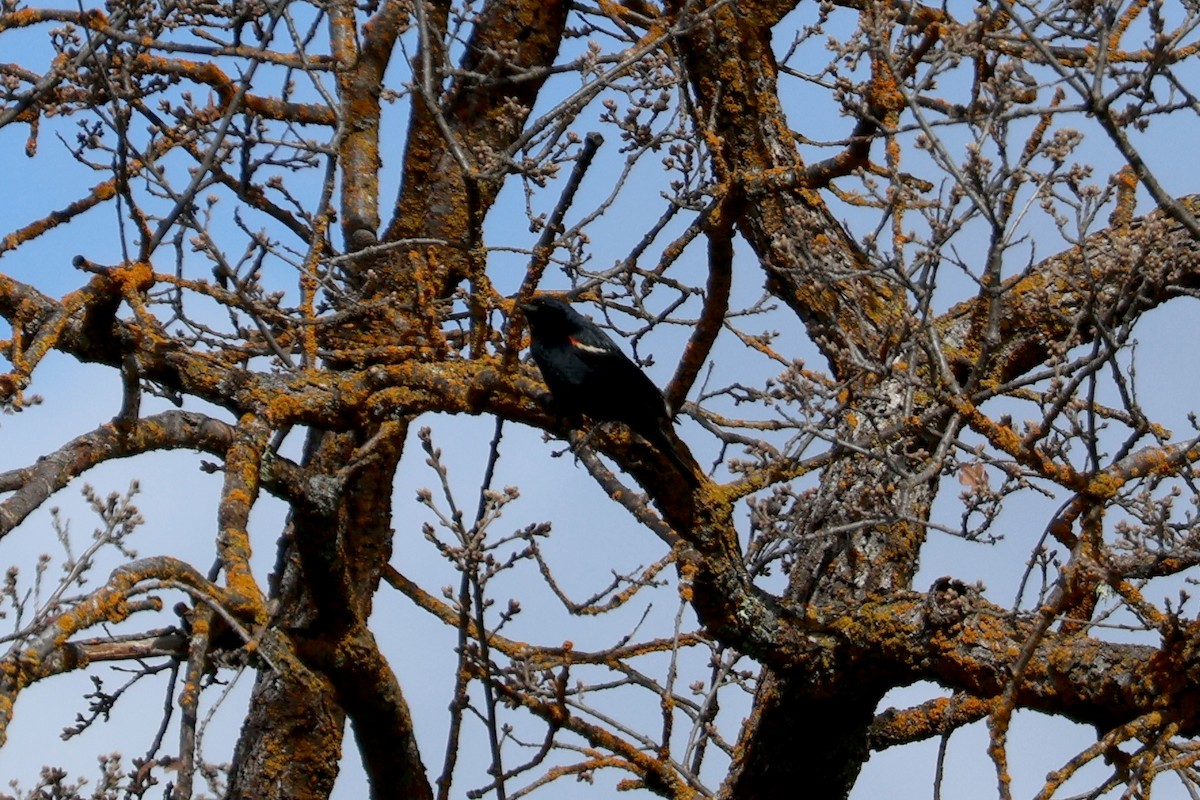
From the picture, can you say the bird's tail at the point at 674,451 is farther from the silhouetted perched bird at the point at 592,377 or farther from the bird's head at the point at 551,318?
the bird's head at the point at 551,318

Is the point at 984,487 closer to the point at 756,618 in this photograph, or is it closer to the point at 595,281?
the point at 756,618

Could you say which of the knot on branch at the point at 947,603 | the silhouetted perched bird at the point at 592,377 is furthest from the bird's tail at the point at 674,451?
the knot on branch at the point at 947,603

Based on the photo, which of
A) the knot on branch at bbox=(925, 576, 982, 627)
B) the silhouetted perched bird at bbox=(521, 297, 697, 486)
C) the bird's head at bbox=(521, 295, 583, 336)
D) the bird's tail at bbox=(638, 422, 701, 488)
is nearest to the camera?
the knot on branch at bbox=(925, 576, 982, 627)

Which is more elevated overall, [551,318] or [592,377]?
[551,318]

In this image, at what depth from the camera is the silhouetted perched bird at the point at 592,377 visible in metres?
3.97

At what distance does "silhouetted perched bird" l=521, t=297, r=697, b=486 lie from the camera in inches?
156

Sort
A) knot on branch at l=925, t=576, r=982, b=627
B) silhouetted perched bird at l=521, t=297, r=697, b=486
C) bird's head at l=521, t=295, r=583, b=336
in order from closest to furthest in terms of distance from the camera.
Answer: knot on branch at l=925, t=576, r=982, b=627
silhouetted perched bird at l=521, t=297, r=697, b=486
bird's head at l=521, t=295, r=583, b=336

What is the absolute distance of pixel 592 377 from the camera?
4.46 metres

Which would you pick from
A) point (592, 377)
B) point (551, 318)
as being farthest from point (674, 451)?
point (551, 318)

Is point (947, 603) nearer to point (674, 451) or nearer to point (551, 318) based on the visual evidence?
point (674, 451)

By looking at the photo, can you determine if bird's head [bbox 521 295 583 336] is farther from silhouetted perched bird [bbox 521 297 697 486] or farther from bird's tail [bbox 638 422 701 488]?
bird's tail [bbox 638 422 701 488]

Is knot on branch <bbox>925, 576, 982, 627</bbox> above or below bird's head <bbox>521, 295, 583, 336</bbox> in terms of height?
below

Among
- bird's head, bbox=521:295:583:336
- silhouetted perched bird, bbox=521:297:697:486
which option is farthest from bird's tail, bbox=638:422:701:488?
bird's head, bbox=521:295:583:336

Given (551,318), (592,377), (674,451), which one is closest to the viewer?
(674,451)
